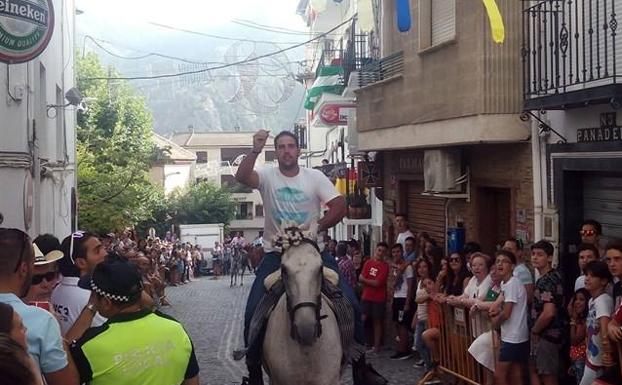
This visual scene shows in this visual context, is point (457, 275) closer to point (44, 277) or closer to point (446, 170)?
point (446, 170)

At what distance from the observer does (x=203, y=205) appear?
219ft

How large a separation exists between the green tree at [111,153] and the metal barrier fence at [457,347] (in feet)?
64.0

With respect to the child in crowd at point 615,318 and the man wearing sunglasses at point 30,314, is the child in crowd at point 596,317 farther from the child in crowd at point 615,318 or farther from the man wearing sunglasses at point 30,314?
the man wearing sunglasses at point 30,314

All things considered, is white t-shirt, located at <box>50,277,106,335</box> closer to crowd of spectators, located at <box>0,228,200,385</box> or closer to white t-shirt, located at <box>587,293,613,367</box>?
crowd of spectators, located at <box>0,228,200,385</box>

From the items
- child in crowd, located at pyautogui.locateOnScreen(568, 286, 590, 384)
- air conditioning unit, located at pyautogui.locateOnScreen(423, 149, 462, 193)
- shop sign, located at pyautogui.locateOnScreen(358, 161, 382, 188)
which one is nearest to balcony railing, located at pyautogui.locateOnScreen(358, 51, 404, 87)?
shop sign, located at pyautogui.locateOnScreen(358, 161, 382, 188)

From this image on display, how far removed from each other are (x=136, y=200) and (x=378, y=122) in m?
17.4

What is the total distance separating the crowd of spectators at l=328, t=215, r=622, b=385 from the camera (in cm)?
821

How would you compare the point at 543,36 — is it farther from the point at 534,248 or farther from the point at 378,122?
the point at 378,122

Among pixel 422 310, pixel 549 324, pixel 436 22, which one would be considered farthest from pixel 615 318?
pixel 436 22

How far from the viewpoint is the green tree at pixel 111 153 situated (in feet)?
102

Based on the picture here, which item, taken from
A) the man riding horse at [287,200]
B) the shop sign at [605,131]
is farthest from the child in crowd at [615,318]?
the shop sign at [605,131]

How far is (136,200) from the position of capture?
110 ft

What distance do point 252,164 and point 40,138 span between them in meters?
11.8

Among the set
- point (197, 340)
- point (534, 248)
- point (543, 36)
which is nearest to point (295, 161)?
point (534, 248)
